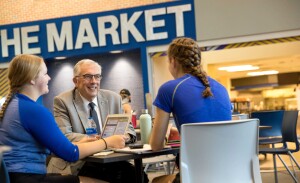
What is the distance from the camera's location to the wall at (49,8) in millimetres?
9195

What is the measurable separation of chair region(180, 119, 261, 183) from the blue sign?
6156 millimetres

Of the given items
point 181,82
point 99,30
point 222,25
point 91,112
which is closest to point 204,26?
point 222,25

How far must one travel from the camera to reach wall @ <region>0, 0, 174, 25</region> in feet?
30.2

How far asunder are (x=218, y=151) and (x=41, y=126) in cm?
87

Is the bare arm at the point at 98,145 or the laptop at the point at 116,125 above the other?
the laptop at the point at 116,125

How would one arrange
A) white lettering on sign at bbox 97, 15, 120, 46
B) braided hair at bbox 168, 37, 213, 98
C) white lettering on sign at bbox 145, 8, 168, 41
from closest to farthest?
1. braided hair at bbox 168, 37, 213, 98
2. white lettering on sign at bbox 145, 8, 168, 41
3. white lettering on sign at bbox 97, 15, 120, 46

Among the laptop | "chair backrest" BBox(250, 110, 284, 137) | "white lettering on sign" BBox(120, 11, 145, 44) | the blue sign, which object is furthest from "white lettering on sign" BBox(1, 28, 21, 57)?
the laptop

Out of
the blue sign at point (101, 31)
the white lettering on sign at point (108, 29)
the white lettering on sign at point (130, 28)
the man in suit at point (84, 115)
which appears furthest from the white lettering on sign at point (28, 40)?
the man in suit at point (84, 115)

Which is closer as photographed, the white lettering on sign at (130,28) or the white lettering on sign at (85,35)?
the white lettering on sign at (130,28)

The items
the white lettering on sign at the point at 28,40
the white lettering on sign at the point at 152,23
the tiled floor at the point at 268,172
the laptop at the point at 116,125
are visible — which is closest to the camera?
the laptop at the point at 116,125

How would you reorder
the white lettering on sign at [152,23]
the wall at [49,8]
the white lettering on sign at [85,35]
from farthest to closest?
1. the wall at [49,8]
2. the white lettering on sign at [85,35]
3. the white lettering on sign at [152,23]

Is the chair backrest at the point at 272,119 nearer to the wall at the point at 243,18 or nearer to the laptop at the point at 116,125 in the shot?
the wall at the point at 243,18

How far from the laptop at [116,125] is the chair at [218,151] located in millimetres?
592

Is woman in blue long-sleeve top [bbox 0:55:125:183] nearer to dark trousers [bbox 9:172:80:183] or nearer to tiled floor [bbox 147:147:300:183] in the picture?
dark trousers [bbox 9:172:80:183]
